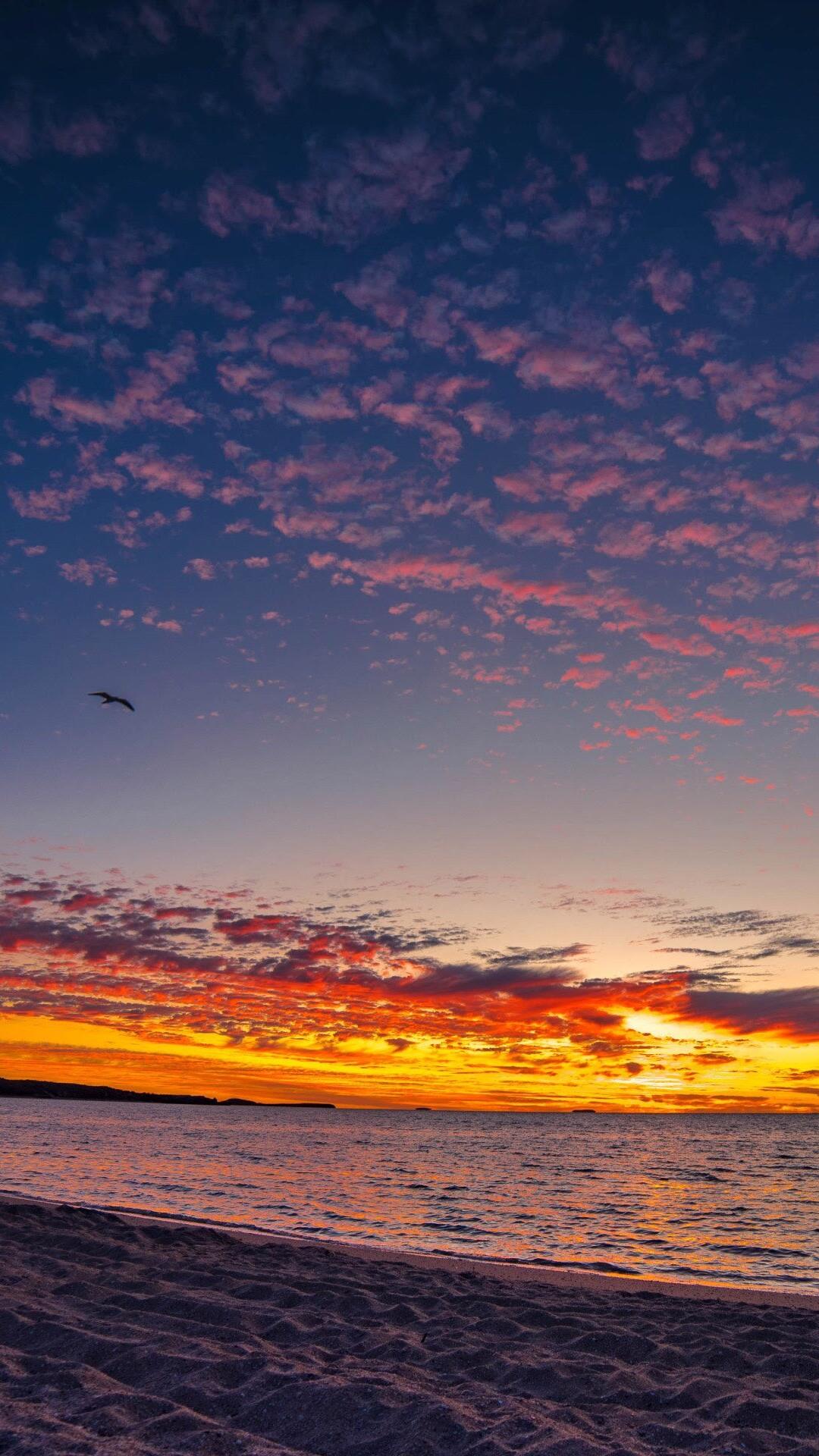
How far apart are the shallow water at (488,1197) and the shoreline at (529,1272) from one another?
963 mm

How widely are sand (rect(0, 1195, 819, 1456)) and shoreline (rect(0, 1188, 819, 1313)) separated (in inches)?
16.4

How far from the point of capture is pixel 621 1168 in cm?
5028

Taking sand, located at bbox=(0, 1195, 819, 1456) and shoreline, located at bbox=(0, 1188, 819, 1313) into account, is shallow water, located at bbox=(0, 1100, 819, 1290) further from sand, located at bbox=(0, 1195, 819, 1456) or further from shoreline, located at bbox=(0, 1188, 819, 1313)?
sand, located at bbox=(0, 1195, 819, 1456)

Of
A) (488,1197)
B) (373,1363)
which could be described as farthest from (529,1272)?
(488,1197)

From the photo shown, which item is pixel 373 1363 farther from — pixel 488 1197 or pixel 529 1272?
pixel 488 1197

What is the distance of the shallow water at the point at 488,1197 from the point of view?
20.1m

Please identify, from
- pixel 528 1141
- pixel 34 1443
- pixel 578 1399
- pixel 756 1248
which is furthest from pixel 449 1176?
pixel 528 1141

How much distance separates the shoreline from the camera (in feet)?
44.7

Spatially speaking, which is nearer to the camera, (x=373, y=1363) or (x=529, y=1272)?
(x=373, y=1363)

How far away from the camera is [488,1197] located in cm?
3191

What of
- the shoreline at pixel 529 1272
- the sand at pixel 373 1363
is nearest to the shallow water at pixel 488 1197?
the shoreline at pixel 529 1272

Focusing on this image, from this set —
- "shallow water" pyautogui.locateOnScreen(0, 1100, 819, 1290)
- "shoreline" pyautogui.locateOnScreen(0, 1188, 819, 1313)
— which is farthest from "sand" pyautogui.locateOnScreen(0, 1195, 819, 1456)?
"shallow water" pyautogui.locateOnScreen(0, 1100, 819, 1290)

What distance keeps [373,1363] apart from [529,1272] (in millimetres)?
9228

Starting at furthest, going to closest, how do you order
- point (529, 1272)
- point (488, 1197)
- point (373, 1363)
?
point (488, 1197), point (529, 1272), point (373, 1363)
